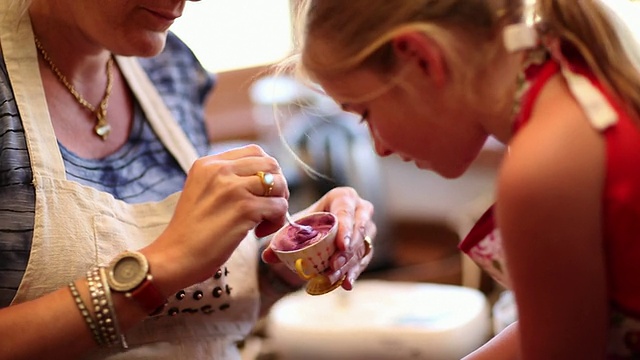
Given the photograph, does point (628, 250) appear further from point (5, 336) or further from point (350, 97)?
point (5, 336)

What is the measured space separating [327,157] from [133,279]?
4.21 ft

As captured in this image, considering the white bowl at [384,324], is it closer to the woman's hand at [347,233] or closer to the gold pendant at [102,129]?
the woman's hand at [347,233]

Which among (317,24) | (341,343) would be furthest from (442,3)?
(341,343)

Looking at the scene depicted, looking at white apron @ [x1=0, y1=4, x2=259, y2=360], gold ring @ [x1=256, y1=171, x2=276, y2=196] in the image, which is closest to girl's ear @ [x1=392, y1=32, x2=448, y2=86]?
gold ring @ [x1=256, y1=171, x2=276, y2=196]

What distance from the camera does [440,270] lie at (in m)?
2.66

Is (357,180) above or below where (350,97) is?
below

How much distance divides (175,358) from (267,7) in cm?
180

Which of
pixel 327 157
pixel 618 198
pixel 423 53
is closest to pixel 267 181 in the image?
pixel 423 53

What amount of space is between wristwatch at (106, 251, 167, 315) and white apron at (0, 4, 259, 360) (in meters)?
0.11

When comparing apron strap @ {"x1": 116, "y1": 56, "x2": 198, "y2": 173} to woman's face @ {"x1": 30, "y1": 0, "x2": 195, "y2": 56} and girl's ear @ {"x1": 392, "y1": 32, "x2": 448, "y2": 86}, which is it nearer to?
woman's face @ {"x1": 30, "y1": 0, "x2": 195, "y2": 56}

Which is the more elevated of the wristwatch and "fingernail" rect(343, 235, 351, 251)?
the wristwatch

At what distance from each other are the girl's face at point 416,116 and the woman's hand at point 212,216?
180mm

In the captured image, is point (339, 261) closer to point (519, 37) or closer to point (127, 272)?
point (127, 272)

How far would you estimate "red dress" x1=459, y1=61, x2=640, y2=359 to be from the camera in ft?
2.76
